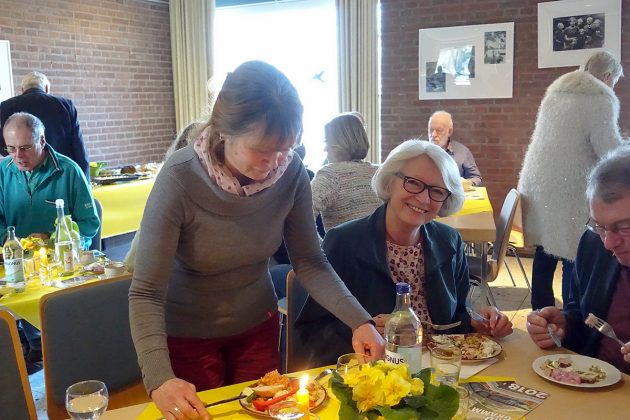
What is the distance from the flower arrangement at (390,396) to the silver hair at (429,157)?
40.1 inches

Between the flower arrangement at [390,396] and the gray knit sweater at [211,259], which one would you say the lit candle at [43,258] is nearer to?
the gray knit sweater at [211,259]

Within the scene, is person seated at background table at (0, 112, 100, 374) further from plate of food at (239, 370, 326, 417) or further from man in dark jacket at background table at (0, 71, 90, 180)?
plate of food at (239, 370, 326, 417)

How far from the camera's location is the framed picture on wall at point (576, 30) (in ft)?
17.4

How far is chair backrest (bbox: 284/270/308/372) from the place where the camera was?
1977 mm

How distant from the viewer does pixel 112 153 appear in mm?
6773

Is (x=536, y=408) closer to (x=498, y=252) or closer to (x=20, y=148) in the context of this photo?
(x=498, y=252)

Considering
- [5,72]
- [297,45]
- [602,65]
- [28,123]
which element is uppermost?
[297,45]

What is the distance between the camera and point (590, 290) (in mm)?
1749

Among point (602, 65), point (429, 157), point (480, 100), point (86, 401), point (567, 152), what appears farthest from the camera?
point (480, 100)

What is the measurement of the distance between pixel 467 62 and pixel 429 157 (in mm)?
4298

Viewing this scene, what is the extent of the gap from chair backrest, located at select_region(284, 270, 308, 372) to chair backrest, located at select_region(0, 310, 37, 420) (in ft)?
2.48

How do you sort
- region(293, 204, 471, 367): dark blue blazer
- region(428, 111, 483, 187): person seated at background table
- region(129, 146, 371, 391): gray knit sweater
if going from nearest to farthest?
1. region(129, 146, 371, 391): gray knit sweater
2. region(293, 204, 471, 367): dark blue blazer
3. region(428, 111, 483, 187): person seated at background table

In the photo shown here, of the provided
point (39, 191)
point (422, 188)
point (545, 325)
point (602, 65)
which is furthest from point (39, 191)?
point (602, 65)

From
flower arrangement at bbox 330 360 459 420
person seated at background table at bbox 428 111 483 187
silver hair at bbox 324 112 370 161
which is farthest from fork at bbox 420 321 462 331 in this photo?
person seated at background table at bbox 428 111 483 187
